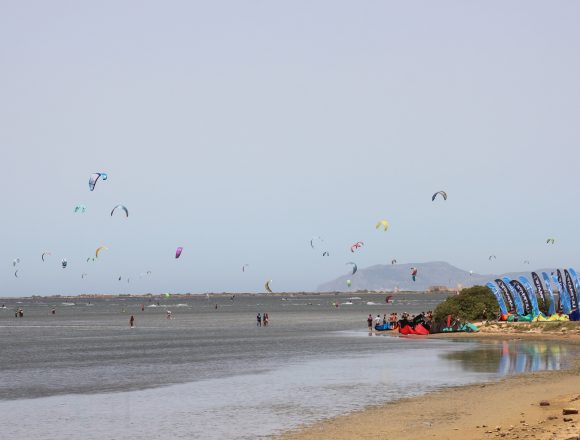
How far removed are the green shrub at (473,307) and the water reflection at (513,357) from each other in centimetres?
1405

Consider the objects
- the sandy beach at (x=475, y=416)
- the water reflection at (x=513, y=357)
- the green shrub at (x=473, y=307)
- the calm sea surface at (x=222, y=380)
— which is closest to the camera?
the sandy beach at (x=475, y=416)

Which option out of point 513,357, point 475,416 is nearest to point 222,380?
point 475,416

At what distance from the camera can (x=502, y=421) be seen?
20891 mm

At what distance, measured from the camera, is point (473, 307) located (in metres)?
64.4

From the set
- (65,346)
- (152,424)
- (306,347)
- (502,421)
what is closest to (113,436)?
(152,424)

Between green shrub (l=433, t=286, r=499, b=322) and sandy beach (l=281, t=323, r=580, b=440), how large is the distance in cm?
3458

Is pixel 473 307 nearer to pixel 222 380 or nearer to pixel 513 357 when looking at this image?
pixel 513 357

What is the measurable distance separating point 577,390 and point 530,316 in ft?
113

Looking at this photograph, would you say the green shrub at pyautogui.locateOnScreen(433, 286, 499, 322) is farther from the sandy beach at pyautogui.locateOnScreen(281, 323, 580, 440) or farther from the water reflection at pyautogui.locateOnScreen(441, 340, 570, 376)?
the sandy beach at pyautogui.locateOnScreen(281, 323, 580, 440)

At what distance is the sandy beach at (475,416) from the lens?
19219 mm

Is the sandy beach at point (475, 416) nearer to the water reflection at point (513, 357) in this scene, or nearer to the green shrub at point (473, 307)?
the water reflection at point (513, 357)

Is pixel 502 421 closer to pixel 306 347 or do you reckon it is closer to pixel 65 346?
pixel 306 347

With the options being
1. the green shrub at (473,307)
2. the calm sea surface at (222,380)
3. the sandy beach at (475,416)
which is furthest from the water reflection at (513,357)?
the green shrub at (473,307)

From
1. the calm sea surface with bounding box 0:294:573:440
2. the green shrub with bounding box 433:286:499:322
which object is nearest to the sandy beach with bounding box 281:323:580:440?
the calm sea surface with bounding box 0:294:573:440
